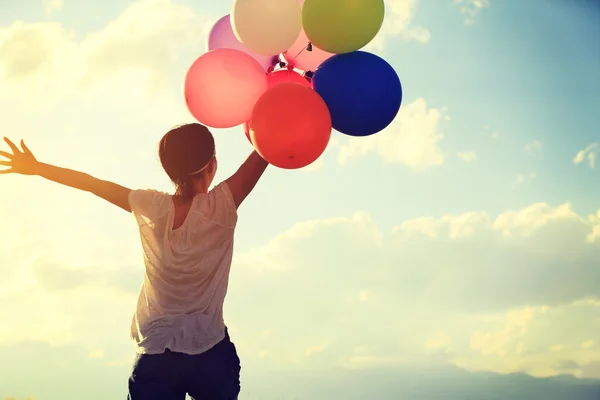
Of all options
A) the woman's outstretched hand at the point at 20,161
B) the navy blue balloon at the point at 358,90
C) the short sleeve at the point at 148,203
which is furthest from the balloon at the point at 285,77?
the woman's outstretched hand at the point at 20,161

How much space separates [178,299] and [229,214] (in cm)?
46

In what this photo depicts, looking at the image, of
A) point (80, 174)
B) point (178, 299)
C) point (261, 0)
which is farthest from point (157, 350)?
point (261, 0)

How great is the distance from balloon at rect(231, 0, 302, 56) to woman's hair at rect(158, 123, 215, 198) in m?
0.89

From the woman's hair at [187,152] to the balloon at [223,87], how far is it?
20.5 inches

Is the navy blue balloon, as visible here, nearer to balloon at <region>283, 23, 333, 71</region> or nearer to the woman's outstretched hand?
balloon at <region>283, 23, 333, 71</region>

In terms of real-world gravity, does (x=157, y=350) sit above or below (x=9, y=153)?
below

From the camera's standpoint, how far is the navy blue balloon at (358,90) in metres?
3.33

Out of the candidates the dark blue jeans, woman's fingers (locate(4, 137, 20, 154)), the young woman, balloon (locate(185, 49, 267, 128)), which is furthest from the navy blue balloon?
woman's fingers (locate(4, 137, 20, 154))

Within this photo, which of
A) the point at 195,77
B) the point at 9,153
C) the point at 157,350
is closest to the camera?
the point at 157,350

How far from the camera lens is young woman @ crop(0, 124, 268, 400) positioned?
2.75 metres

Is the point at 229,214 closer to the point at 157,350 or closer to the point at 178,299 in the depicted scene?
the point at 178,299

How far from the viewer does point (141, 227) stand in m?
2.88

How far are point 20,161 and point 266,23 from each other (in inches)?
58.9

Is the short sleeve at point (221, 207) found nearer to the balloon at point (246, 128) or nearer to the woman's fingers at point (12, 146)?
the balloon at point (246, 128)
